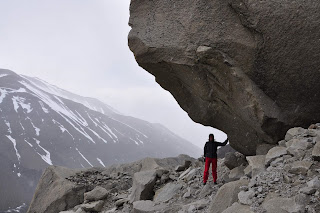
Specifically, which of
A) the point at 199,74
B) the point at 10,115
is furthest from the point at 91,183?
the point at 10,115

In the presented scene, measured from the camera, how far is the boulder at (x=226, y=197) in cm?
680

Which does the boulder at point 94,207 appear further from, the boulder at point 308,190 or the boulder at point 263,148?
the boulder at point 308,190

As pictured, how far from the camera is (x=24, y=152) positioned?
3157 inches

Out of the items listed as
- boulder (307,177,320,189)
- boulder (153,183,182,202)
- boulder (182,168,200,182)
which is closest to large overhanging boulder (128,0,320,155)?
boulder (182,168,200,182)

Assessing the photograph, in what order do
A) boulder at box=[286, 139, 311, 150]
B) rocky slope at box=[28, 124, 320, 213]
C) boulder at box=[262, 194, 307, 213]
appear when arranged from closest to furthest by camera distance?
boulder at box=[262, 194, 307, 213], rocky slope at box=[28, 124, 320, 213], boulder at box=[286, 139, 311, 150]

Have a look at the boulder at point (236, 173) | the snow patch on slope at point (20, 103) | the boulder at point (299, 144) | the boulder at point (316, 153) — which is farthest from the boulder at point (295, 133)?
the snow patch on slope at point (20, 103)

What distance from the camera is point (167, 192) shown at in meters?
10.9

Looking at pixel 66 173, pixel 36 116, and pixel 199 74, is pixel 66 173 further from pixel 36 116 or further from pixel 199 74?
pixel 36 116

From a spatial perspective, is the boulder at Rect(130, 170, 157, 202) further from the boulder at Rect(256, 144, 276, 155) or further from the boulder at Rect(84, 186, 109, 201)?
the boulder at Rect(256, 144, 276, 155)

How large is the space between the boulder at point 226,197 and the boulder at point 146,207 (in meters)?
3.06

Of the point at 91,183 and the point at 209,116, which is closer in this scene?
the point at 209,116

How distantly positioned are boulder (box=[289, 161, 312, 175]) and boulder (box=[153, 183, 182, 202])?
518 cm

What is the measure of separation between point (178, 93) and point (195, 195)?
4.30 meters

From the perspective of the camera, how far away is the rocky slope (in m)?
6.02
